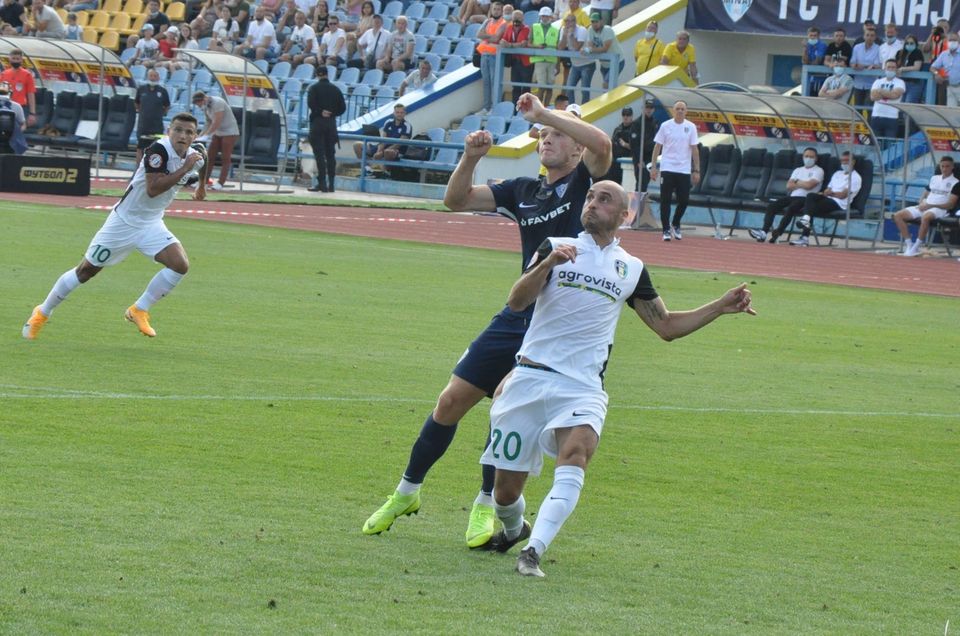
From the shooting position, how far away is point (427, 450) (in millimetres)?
7461

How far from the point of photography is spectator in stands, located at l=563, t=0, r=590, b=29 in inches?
1402

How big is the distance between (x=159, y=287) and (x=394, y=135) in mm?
22183

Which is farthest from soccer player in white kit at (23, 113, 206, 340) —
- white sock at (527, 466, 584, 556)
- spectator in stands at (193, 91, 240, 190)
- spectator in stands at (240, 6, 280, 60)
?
spectator in stands at (240, 6, 280, 60)

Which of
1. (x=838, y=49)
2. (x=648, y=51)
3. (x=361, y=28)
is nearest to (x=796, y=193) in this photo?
(x=838, y=49)

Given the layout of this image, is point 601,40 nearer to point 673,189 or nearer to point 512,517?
point 673,189

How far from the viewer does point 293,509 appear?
770cm

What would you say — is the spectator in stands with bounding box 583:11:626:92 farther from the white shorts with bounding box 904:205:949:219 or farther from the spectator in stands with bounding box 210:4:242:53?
the spectator in stands with bounding box 210:4:242:53

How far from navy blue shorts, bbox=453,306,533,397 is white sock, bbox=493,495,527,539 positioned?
0.55 meters

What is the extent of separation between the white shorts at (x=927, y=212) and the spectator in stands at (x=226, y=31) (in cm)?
1954

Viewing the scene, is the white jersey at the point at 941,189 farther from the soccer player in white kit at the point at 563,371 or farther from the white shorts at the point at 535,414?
the white shorts at the point at 535,414

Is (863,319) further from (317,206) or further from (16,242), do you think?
(317,206)

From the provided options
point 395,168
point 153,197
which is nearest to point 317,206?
point 395,168

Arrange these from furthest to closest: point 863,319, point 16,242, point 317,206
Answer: point 317,206
point 16,242
point 863,319

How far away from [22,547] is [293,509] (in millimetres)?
1457
